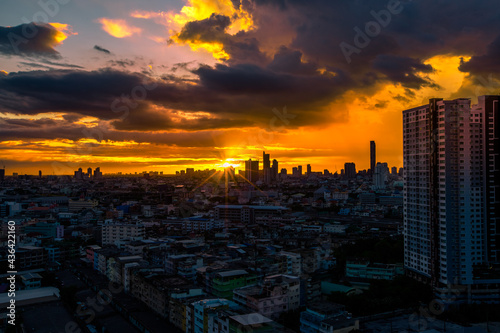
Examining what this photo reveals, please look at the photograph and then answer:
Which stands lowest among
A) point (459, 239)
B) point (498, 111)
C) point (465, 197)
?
point (459, 239)

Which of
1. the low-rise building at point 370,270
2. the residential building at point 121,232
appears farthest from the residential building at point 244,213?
the low-rise building at point 370,270

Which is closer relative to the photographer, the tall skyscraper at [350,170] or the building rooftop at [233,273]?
the building rooftop at [233,273]

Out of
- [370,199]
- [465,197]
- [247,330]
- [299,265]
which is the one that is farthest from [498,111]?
[370,199]

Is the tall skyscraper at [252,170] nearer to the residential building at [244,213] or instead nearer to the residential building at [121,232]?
the residential building at [244,213]

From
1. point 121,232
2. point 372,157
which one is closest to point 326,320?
point 121,232

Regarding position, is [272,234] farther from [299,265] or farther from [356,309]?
[356,309]

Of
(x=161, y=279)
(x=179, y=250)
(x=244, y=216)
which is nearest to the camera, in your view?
(x=161, y=279)

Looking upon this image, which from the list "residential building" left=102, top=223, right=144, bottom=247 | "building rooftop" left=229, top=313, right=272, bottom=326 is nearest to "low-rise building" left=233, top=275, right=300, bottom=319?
"building rooftop" left=229, top=313, right=272, bottom=326

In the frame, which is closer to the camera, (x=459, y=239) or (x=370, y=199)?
(x=459, y=239)
